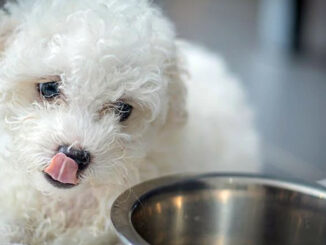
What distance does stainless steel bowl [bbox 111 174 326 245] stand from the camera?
1223 millimetres

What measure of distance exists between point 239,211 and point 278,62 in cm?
320

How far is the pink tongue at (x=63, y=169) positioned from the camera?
1015 mm

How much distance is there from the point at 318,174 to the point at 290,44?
7.36 ft

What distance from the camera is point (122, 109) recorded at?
118cm

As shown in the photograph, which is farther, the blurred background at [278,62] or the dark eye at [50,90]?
the blurred background at [278,62]

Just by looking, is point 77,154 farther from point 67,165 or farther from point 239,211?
point 239,211

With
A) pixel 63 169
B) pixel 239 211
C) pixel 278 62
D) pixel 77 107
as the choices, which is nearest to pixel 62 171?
pixel 63 169

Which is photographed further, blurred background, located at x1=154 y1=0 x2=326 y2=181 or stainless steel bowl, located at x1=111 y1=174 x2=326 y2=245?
blurred background, located at x1=154 y1=0 x2=326 y2=181

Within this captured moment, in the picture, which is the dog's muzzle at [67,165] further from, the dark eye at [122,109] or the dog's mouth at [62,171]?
the dark eye at [122,109]

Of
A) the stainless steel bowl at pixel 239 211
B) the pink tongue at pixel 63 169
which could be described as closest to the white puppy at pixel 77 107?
the pink tongue at pixel 63 169

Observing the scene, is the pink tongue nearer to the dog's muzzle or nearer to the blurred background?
the dog's muzzle

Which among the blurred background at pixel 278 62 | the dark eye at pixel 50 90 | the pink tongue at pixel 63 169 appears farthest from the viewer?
the blurred background at pixel 278 62

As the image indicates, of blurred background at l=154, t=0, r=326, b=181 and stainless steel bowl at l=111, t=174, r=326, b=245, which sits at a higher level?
blurred background at l=154, t=0, r=326, b=181

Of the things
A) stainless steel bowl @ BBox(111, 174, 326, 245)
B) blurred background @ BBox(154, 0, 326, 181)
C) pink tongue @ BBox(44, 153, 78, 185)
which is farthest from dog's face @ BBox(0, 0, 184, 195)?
blurred background @ BBox(154, 0, 326, 181)
